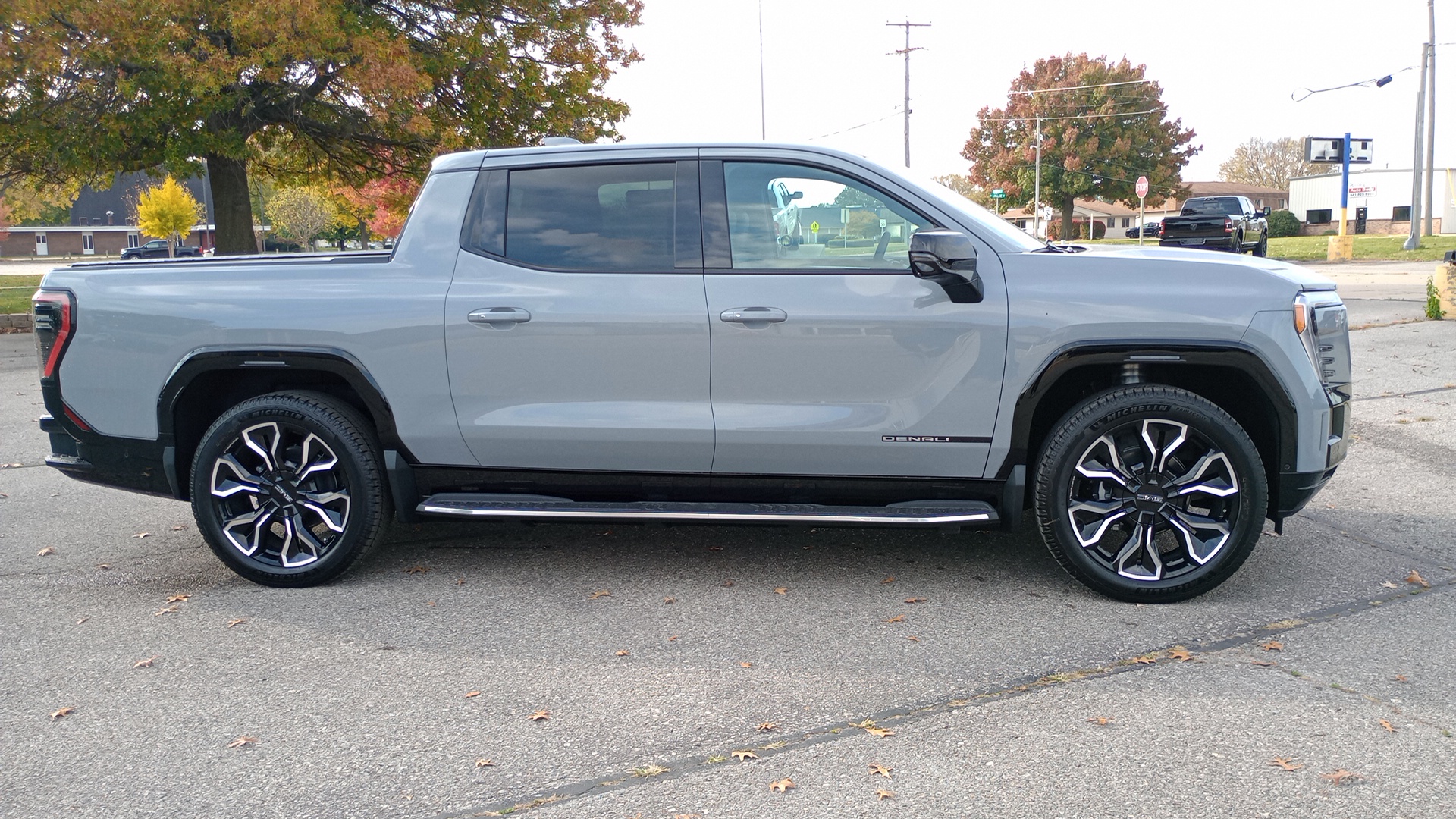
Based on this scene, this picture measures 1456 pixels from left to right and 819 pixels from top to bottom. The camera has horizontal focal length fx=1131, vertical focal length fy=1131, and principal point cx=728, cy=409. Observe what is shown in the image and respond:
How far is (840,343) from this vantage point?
4.48 metres

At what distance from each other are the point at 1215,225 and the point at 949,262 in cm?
2720

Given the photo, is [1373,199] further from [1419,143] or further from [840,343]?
[840,343]

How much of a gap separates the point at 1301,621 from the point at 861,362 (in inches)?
76.1

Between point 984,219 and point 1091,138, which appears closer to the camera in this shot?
point 984,219

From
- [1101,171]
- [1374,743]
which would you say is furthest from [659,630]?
[1101,171]

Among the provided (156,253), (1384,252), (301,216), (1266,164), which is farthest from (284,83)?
(1266,164)

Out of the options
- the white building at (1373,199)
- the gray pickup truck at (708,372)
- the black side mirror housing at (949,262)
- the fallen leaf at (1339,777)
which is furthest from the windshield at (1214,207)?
the white building at (1373,199)

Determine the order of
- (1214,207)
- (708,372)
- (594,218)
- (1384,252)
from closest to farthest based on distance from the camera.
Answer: (708,372)
(594,218)
(1214,207)
(1384,252)

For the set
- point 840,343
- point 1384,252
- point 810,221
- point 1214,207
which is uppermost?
point 1214,207

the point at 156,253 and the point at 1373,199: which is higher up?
the point at 1373,199

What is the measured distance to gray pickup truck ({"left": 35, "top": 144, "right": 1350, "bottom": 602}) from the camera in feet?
14.5

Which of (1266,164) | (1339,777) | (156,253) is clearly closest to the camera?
(1339,777)

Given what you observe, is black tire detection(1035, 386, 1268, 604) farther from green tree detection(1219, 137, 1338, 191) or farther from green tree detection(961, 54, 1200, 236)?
green tree detection(1219, 137, 1338, 191)

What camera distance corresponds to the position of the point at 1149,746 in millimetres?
3275
